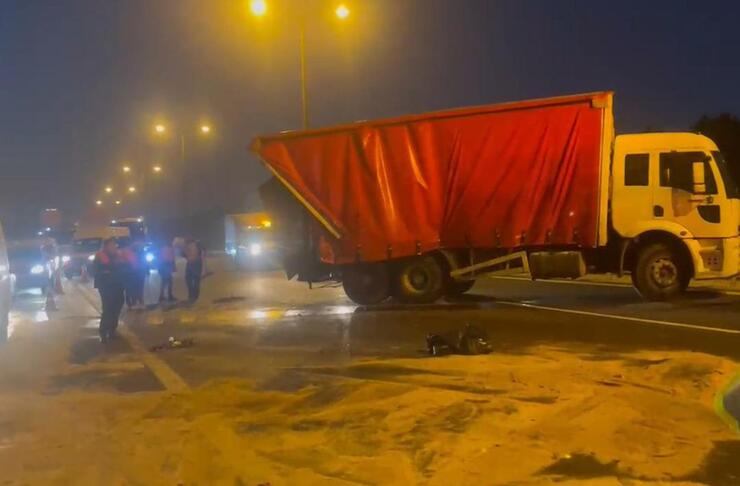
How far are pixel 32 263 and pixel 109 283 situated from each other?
13.0m

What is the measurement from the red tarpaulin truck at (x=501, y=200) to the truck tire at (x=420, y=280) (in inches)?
0.8

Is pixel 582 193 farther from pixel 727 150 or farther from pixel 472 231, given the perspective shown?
pixel 727 150

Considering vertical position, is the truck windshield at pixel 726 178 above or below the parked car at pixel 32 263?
above

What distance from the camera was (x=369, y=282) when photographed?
17328 mm

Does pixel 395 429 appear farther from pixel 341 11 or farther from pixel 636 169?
pixel 341 11

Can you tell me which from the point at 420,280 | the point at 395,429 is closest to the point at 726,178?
the point at 420,280

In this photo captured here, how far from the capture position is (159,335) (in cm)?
1437

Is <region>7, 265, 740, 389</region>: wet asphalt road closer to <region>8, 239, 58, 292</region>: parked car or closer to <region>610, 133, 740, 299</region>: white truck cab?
<region>610, 133, 740, 299</region>: white truck cab

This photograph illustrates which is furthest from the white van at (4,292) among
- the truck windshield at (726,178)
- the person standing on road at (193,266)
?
the truck windshield at (726,178)

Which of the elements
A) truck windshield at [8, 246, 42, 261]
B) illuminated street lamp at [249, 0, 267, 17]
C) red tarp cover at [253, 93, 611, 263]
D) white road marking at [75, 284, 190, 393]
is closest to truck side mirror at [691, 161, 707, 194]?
red tarp cover at [253, 93, 611, 263]

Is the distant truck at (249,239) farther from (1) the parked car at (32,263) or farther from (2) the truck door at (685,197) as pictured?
(2) the truck door at (685,197)

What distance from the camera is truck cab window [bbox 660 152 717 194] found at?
610 inches

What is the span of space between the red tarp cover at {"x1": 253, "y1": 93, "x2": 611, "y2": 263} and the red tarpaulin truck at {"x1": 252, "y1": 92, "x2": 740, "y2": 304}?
0.06 ft

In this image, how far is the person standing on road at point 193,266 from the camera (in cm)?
2038
